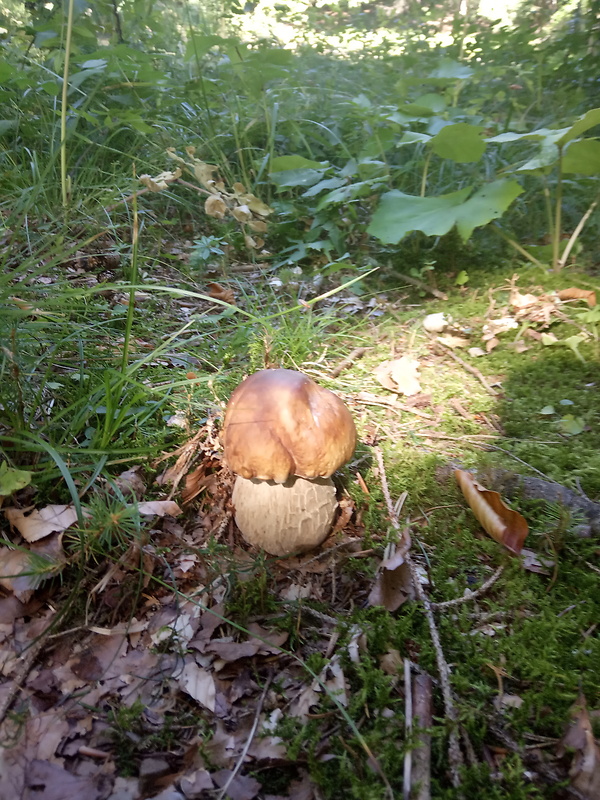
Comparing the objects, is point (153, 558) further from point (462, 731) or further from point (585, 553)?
point (585, 553)

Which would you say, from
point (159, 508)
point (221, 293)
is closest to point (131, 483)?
point (159, 508)

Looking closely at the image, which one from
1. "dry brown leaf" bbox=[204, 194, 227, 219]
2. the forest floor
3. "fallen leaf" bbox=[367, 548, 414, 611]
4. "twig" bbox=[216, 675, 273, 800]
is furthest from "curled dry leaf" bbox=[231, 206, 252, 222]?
"twig" bbox=[216, 675, 273, 800]

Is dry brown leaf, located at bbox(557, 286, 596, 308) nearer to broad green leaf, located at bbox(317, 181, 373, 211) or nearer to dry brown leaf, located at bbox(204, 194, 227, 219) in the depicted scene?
broad green leaf, located at bbox(317, 181, 373, 211)

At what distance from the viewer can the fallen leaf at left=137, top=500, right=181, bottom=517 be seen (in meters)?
1.78

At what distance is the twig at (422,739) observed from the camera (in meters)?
1.12

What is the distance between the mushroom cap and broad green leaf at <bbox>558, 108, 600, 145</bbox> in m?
2.29

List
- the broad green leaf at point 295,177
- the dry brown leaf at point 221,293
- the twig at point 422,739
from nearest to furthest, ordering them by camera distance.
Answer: the twig at point 422,739 → the dry brown leaf at point 221,293 → the broad green leaf at point 295,177

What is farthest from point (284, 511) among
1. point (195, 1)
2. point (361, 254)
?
point (195, 1)

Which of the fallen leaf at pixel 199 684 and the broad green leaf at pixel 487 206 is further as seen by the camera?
the broad green leaf at pixel 487 206

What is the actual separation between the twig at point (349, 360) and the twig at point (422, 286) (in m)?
0.85

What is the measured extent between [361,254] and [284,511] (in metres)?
2.69

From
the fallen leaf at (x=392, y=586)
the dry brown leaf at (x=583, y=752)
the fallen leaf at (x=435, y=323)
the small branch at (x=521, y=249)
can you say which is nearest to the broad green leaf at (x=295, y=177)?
the small branch at (x=521, y=249)

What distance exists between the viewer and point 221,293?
10.7ft

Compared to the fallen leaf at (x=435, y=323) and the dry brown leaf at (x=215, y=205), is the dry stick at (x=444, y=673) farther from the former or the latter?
the dry brown leaf at (x=215, y=205)
